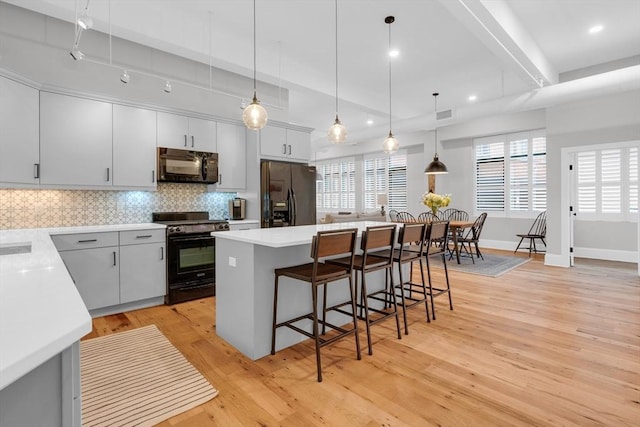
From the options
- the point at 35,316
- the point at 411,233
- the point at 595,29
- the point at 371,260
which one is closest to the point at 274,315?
the point at 371,260

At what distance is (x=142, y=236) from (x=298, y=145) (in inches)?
107

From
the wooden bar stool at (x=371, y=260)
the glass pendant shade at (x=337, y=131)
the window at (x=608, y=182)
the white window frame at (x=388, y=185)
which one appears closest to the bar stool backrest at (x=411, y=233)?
the wooden bar stool at (x=371, y=260)

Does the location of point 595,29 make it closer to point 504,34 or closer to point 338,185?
point 504,34

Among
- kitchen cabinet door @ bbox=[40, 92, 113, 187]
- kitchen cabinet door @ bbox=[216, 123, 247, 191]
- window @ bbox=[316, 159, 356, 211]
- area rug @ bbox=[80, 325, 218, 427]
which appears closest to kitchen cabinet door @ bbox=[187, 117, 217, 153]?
kitchen cabinet door @ bbox=[216, 123, 247, 191]

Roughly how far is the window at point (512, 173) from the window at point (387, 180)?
2.09 metres

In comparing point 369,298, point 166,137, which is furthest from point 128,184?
point 369,298

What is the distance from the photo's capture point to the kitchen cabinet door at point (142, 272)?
3.67 meters

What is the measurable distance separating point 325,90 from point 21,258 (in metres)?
4.96

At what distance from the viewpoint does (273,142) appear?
503cm

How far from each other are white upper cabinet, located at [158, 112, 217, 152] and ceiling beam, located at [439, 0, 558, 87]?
325 centimetres

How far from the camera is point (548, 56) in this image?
5.13m

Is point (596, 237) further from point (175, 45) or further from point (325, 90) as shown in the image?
point (175, 45)

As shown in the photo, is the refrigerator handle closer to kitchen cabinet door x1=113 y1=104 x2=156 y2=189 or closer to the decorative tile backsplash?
the decorative tile backsplash

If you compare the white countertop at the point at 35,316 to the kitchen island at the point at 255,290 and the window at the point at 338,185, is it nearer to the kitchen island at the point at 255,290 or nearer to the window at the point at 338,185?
the kitchen island at the point at 255,290
